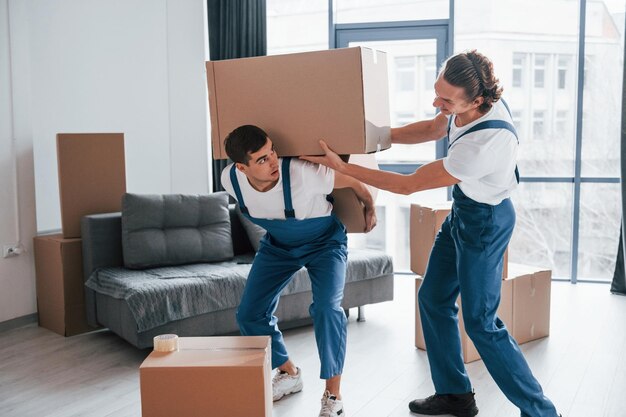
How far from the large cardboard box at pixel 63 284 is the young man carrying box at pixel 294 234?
1528 millimetres

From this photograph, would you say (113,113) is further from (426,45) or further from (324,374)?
(324,374)

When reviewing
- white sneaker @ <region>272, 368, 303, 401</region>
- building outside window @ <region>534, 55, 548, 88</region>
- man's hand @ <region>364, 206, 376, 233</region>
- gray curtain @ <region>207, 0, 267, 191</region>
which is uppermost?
gray curtain @ <region>207, 0, 267, 191</region>

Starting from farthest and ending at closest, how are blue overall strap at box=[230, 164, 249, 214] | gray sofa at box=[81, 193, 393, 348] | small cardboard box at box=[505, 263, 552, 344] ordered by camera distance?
1. small cardboard box at box=[505, 263, 552, 344]
2. gray sofa at box=[81, 193, 393, 348]
3. blue overall strap at box=[230, 164, 249, 214]

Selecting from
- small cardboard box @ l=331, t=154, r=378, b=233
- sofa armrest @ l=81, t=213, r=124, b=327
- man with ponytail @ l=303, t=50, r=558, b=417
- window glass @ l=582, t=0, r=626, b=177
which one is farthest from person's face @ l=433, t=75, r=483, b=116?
window glass @ l=582, t=0, r=626, b=177

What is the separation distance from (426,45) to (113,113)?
240 cm

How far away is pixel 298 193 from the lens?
244 centimetres

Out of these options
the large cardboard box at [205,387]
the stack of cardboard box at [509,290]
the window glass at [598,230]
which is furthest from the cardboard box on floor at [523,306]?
the window glass at [598,230]

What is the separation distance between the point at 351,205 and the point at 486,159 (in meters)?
0.64

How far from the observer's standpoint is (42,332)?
382cm

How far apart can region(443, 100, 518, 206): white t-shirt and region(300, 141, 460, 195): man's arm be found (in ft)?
0.15

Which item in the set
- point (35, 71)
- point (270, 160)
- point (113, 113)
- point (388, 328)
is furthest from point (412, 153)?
point (270, 160)

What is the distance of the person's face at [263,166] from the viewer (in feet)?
7.49

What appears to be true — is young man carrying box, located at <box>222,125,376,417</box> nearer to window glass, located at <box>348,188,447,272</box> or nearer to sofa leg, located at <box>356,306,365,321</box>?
sofa leg, located at <box>356,306,365,321</box>

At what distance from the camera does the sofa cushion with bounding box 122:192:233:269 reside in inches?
148
